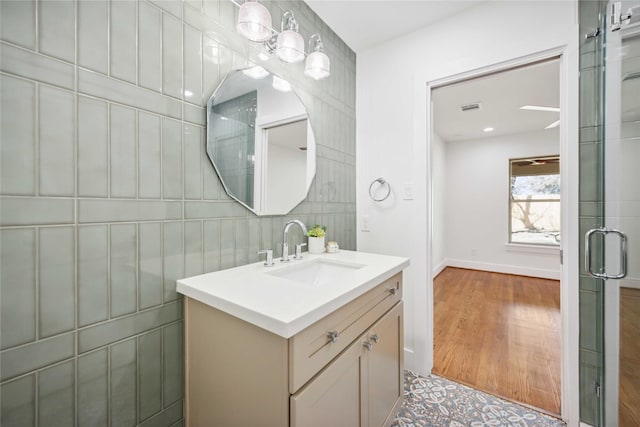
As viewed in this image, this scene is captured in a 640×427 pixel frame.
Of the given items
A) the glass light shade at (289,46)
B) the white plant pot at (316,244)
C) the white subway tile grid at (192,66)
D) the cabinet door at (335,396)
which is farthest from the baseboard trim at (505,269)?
the white subway tile grid at (192,66)

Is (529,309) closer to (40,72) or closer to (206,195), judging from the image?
(206,195)

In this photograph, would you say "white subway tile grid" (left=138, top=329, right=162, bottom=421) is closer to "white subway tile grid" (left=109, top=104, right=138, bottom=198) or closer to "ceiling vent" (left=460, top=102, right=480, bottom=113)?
"white subway tile grid" (left=109, top=104, right=138, bottom=198)

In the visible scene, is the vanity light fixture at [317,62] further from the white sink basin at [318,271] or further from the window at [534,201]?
the window at [534,201]

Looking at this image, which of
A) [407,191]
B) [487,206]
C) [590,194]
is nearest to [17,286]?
[407,191]

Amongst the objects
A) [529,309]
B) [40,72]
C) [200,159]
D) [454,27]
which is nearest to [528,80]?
[454,27]

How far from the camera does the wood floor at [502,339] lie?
1737mm

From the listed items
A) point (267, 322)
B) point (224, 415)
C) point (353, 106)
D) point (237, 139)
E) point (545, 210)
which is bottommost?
point (224, 415)

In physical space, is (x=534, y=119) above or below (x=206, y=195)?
above

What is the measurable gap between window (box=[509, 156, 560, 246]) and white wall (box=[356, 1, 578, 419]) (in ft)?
12.3

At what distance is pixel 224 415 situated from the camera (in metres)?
0.87

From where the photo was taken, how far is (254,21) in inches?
44.2

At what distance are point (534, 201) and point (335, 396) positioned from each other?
17.6ft

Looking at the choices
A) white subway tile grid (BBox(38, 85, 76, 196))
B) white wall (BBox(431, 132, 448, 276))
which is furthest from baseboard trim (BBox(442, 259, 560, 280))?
white subway tile grid (BBox(38, 85, 76, 196))

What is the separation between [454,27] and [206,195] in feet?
6.32
